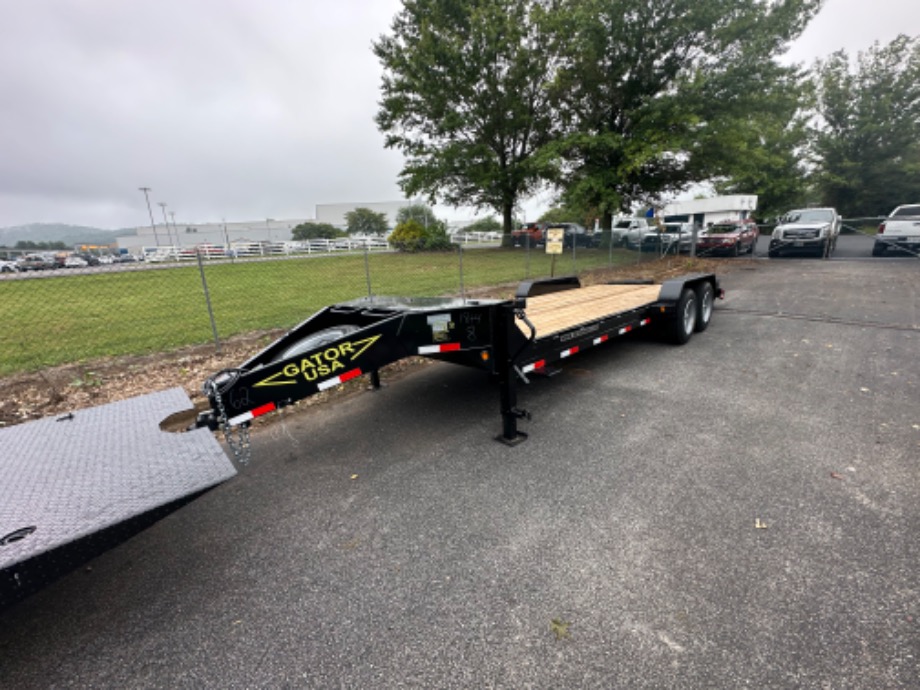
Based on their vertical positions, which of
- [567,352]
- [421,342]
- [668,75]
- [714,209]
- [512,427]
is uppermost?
[668,75]

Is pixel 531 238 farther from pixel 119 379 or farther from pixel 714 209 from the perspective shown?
pixel 119 379

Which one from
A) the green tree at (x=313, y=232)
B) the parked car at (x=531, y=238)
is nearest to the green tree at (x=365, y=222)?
the green tree at (x=313, y=232)

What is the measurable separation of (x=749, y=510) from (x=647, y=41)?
2037 cm

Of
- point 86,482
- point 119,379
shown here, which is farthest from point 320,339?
point 119,379

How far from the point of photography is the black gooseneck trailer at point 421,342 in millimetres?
2514

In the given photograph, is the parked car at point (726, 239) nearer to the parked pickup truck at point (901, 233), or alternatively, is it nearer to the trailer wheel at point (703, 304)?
the parked pickup truck at point (901, 233)

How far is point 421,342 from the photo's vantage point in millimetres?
3189

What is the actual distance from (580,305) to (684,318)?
173 centimetres

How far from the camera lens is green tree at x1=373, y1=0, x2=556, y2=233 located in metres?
21.8

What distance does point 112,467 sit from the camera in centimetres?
214

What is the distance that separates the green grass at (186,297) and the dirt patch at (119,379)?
0.48 metres

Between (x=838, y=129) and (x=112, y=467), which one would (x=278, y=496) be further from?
(x=838, y=129)

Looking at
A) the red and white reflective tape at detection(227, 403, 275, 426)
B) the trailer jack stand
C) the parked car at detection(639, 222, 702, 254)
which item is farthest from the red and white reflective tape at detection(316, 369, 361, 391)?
the parked car at detection(639, 222, 702, 254)

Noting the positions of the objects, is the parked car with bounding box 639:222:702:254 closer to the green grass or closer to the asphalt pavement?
the green grass
